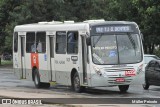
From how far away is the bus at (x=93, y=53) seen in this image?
19953 mm

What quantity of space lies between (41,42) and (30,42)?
4.24 feet

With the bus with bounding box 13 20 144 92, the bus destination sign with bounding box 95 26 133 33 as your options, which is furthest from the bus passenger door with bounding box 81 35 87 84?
the bus destination sign with bounding box 95 26 133 33

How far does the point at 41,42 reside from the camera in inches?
966

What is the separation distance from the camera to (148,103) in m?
16.0

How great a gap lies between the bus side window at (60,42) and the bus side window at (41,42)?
51.9 inches

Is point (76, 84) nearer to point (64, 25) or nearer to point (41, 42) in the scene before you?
point (64, 25)

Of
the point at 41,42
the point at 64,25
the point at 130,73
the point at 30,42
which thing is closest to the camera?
the point at 130,73

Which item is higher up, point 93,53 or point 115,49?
point 115,49

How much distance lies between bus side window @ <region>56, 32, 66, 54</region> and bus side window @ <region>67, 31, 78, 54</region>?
1.43ft

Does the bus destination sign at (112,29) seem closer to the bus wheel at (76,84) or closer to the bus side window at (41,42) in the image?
the bus wheel at (76,84)

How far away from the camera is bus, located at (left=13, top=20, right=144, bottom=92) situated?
65.5ft

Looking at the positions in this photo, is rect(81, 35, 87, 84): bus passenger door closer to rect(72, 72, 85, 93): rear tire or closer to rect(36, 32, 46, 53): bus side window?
rect(72, 72, 85, 93): rear tire

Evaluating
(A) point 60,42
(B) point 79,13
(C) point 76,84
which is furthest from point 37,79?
(B) point 79,13

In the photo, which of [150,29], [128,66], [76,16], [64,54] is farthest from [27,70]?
[76,16]
